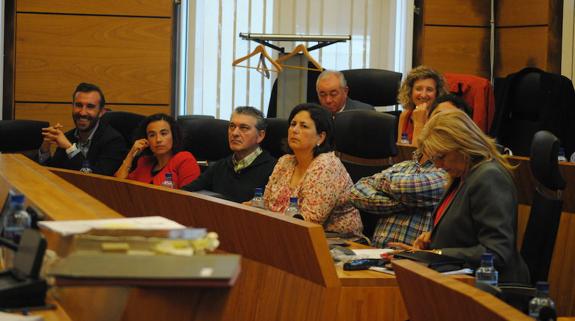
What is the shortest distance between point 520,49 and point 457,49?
1.75 ft

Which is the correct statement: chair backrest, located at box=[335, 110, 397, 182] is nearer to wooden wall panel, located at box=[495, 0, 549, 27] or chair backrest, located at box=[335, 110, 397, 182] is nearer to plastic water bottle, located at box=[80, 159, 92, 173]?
plastic water bottle, located at box=[80, 159, 92, 173]

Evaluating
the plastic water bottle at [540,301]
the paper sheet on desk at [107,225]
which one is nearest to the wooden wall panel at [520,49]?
the plastic water bottle at [540,301]

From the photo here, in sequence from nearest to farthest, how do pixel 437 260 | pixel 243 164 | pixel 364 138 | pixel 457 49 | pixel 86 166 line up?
1. pixel 437 260
2. pixel 364 138
3. pixel 243 164
4. pixel 86 166
5. pixel 457 49

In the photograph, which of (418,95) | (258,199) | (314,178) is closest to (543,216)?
(314,178)

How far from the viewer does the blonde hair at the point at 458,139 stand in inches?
121

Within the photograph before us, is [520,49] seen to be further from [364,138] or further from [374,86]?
[364,138]

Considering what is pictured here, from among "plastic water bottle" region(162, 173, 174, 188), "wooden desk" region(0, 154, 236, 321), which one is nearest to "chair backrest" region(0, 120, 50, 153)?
"plastic water bottle" region(162, 173, 174, 188)

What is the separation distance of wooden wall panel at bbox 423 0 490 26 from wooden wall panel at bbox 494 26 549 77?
189 millimetres

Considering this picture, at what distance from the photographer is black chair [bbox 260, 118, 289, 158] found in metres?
5.07

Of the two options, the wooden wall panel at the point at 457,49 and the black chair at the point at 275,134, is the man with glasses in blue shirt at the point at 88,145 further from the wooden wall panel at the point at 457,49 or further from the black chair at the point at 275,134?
the wooden wall panel at the point at 457,49

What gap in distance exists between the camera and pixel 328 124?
4.17 meters

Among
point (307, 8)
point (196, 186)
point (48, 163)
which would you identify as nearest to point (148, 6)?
point (307, 8)

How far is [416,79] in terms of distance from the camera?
5.10 metres

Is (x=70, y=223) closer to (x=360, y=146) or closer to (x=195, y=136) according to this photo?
(x=360, y=146)
